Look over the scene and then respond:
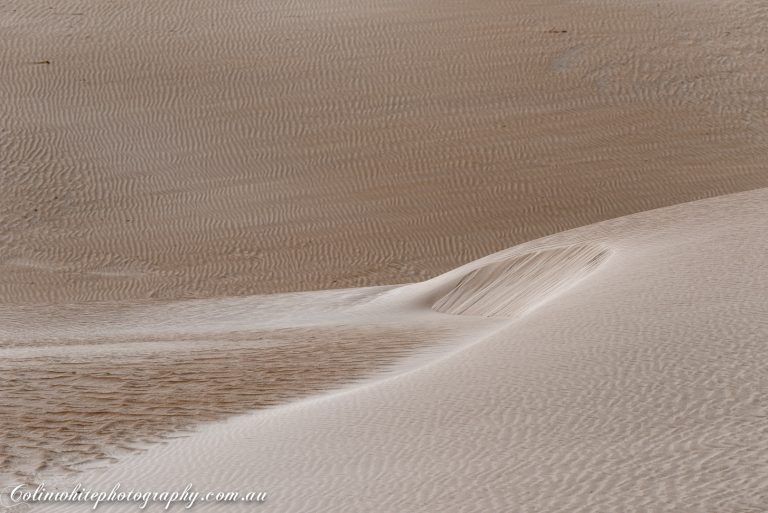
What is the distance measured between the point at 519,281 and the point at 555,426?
688 cm

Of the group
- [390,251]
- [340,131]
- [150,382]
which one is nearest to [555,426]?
[150,382]

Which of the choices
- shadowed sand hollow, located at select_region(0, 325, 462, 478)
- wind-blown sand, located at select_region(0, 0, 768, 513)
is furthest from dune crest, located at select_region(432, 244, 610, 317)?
shadowed sand hollow, located at select_region(0, 325, 462, 478)

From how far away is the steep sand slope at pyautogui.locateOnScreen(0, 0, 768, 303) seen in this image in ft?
65.9

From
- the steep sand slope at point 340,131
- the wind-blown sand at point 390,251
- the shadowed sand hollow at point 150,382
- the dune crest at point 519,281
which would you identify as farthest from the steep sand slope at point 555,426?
the steep sand slope at point 340,131

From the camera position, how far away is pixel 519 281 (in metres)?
12.2

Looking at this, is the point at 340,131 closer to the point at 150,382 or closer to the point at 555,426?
the point at 150,382

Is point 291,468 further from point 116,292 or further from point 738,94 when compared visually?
point 738,94

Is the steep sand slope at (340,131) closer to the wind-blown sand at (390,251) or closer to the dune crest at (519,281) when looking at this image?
the wind-blown sand at (390,251)

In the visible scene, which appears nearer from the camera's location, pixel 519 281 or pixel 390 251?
pixel 519 281

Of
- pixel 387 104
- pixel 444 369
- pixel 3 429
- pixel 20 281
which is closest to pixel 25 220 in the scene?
pixel 20 281

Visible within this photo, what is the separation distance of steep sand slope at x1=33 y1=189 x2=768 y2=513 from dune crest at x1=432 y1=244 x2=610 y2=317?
2417 mm

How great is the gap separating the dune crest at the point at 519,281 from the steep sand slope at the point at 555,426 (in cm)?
242

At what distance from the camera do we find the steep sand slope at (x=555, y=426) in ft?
15.1

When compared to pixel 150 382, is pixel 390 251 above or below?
above
